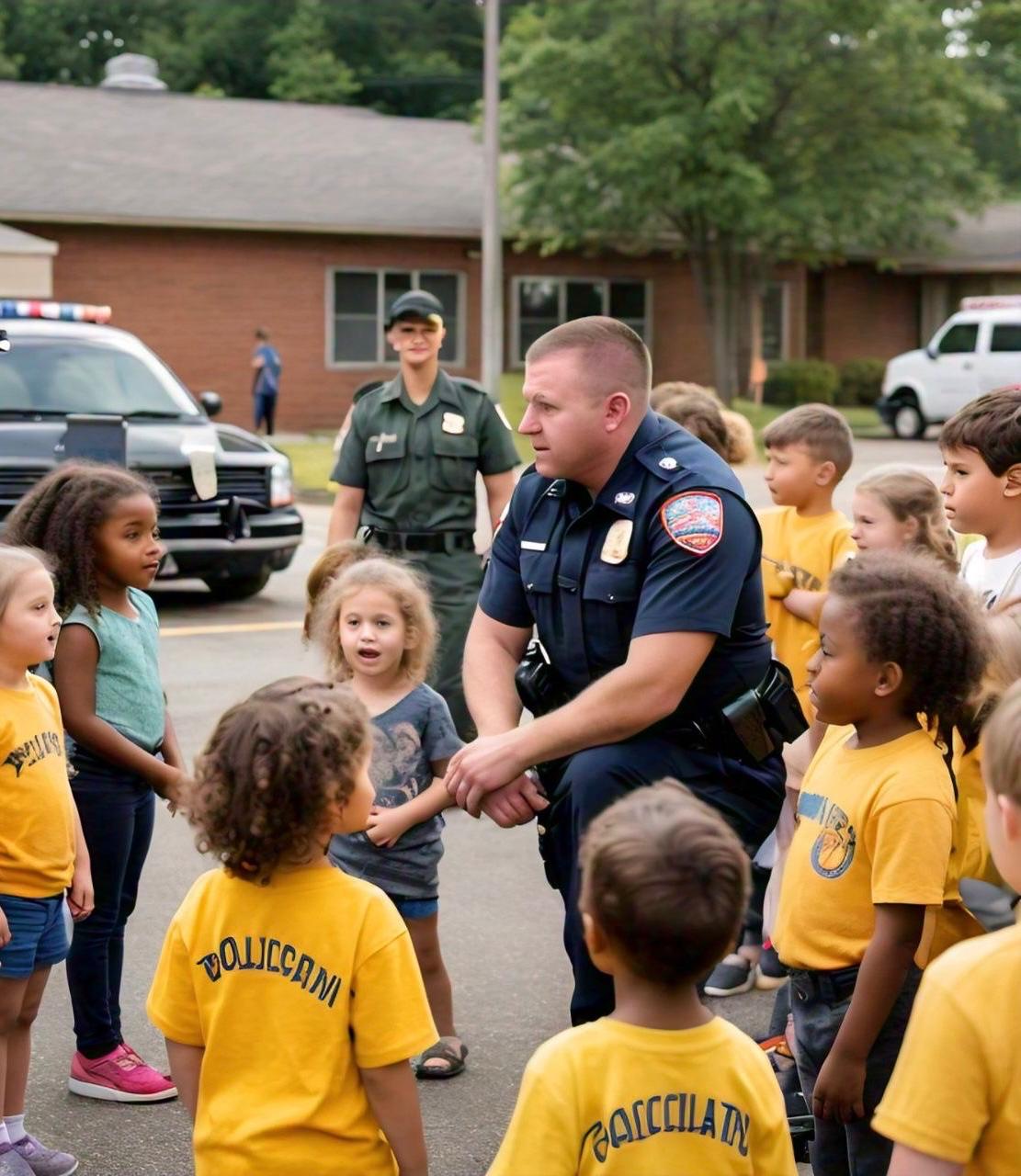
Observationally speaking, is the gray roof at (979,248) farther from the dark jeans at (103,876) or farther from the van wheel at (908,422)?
the dark jeans at (103,876)

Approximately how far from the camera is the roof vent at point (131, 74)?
118ft

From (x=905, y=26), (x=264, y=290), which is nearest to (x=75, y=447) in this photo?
(x=264, y=290)

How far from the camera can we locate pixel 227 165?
32.0 metres

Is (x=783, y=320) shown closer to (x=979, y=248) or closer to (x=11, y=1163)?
(x=979, y=248)

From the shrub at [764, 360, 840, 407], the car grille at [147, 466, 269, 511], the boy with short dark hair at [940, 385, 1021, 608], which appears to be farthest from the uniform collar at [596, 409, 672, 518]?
the shrub at [764, 360, 840, 407]

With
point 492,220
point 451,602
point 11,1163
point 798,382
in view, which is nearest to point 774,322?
point 798,382

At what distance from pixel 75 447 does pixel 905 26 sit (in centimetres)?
2440

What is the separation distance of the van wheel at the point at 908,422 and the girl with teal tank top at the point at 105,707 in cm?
2703

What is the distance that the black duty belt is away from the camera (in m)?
7.02

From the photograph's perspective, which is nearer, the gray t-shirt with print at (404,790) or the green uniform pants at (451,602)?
the gray t-shirt with print at (404,790)

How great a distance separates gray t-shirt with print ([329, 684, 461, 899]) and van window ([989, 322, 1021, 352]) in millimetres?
25846

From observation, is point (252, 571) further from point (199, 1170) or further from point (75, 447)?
point (199, 1170)

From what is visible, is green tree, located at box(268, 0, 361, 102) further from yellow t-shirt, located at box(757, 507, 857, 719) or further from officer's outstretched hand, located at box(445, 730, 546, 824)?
officer's outstretched hand, located at box(445, 730, 546, 824)

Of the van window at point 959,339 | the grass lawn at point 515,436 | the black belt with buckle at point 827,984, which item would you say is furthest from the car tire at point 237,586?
the van window at point 959,339
